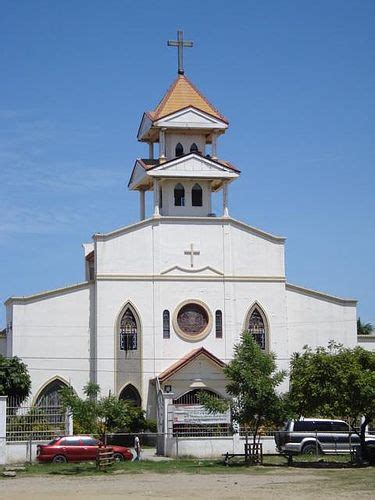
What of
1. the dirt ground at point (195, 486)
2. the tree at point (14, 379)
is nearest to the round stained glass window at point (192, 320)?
the tree at point (14, 379)

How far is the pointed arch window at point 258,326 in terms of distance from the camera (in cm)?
5506

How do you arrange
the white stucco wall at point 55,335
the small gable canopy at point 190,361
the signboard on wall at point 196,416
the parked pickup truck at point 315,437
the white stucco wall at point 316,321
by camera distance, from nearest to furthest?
the parked pickup truck at point 315,437
the signboard on wall at point 196,416
the small gable canopy at point 190,361
the white stucco wall at point 55,335
the white stucco wall at point 316,321

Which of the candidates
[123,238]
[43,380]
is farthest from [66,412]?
[123,238]

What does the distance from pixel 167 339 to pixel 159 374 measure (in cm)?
201

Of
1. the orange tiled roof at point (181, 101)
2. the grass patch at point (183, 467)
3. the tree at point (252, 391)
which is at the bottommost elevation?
the grass patch at point (183, 467)

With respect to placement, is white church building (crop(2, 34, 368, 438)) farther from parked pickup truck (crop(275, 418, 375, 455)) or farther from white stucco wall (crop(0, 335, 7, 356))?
parked pickup truck (crop(275, 418, 375, 455))

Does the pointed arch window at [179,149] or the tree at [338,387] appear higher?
the pointed arch window at [179,149]

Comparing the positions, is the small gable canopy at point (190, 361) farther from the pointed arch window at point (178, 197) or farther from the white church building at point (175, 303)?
the pointed arch window at point (178, 197)

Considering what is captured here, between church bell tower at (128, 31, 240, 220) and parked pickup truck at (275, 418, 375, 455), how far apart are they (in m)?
16.5

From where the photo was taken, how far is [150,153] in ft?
198

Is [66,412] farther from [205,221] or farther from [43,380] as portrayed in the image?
[205,221]

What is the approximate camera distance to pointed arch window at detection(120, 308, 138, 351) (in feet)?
176

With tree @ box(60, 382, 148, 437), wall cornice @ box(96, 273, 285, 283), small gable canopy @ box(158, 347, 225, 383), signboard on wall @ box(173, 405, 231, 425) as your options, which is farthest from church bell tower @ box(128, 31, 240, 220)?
tree @ box(60, 382, 148, 437)

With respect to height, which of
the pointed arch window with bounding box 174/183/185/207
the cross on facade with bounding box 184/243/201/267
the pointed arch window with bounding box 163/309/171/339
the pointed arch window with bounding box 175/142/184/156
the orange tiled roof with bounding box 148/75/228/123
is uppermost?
the orange tiled roof with bounding box 148/75/228/123
